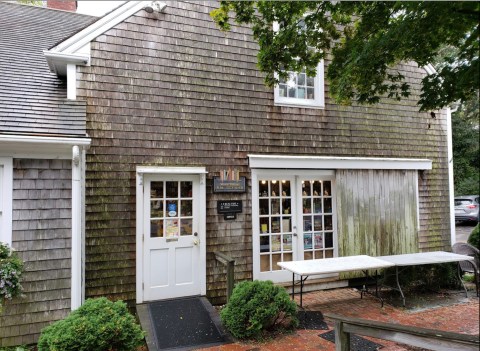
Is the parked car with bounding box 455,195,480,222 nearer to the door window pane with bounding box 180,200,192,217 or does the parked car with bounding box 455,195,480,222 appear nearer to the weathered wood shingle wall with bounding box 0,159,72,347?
the door window pane with bounding box 180,200,192,217

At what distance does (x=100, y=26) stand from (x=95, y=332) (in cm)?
448

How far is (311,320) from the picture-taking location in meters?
5.02

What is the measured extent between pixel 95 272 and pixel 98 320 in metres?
1.67

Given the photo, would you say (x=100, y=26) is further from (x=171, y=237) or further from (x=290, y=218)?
(x=290, y=218)

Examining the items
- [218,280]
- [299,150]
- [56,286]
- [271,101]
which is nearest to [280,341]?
[218,280]

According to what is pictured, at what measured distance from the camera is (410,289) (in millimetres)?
6219

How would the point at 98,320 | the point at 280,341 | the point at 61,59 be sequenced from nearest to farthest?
the point at 98,320 → the point at 280,341 → the point at 61,59

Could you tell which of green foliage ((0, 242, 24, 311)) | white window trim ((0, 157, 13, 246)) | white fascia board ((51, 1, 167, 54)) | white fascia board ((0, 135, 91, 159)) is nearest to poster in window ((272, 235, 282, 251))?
white fascia board ((0, 135, 91, 159))

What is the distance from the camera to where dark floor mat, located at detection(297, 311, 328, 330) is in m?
4.77

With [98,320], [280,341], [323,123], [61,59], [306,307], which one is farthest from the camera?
[323,123]

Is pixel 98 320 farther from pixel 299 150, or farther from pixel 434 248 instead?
pixel 434 248

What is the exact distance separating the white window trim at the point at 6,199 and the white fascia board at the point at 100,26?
185 centimetres

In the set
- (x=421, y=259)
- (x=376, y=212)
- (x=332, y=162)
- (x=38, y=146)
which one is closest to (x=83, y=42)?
(x=38, y=146)

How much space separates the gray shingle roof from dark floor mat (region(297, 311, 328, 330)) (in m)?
4.15
